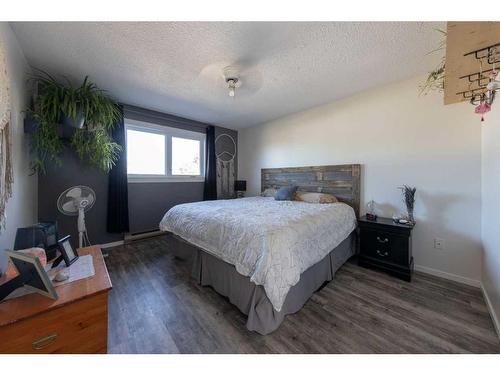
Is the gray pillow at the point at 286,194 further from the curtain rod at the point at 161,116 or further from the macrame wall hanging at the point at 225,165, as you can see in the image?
the curtain rod at the point at 161,116

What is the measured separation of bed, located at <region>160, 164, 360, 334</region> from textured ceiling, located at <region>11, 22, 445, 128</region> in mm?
1539

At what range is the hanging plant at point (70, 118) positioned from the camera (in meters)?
2.01

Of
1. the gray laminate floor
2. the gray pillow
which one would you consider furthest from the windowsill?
the gray pillow

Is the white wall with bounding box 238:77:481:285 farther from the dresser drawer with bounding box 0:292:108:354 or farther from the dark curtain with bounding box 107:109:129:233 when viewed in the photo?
the dark curtain with bounding box 107:109:129:233

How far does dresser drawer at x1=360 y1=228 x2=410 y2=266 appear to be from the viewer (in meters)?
2.04

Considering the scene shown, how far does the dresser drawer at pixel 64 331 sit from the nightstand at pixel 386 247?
8.54ft

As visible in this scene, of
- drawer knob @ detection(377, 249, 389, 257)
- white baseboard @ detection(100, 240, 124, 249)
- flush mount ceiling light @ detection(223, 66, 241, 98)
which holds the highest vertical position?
flush mount ceiling light @ detection(223, 66, 241, 98)

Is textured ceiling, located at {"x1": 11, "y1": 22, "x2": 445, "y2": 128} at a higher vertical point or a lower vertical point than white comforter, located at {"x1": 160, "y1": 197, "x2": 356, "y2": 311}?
higher

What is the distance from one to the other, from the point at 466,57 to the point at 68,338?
2229 mm

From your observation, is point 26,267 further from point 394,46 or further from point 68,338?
point 394,46

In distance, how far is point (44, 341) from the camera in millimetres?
825

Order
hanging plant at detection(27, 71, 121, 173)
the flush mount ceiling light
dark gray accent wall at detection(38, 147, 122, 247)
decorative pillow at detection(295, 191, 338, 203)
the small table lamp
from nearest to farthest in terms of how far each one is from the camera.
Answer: the flush mount ceiling light < hanging plant at detection(27, 71, 121, 173) < dark gray accent wall at detection(38, 147, 122, 247) < decorative pillow at detection(295, 191, 338, 203) < the small table lamp

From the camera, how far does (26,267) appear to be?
870 mm
